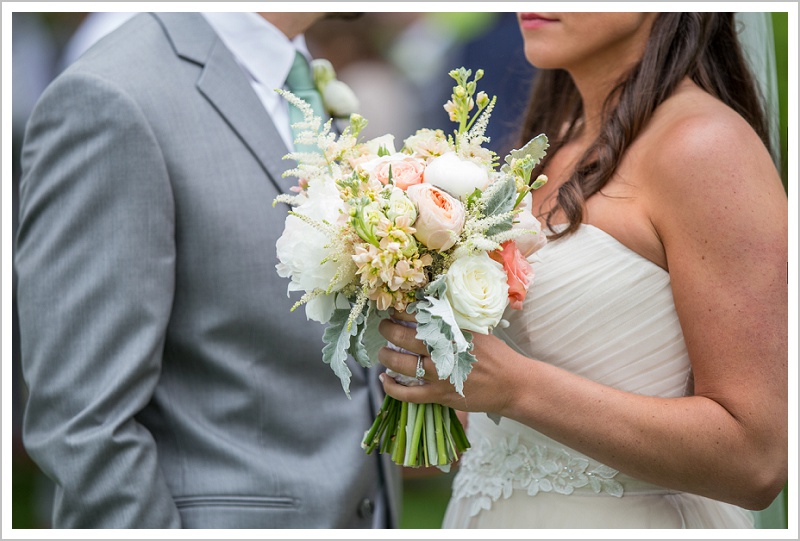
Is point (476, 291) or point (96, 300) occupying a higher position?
point (476, 291)

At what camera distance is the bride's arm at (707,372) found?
186cm

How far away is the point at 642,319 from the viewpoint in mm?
2072

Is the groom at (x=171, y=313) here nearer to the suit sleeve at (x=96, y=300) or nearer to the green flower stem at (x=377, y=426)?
the suit sleeve at (x=96, y=300)

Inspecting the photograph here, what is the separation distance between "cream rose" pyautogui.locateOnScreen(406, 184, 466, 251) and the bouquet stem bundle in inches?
19.7

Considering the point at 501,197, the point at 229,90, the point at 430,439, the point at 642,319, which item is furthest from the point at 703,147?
the point at 229,90

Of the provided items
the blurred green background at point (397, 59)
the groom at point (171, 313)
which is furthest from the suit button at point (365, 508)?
the blurred green background at point (397, 59)

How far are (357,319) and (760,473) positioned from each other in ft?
3.47

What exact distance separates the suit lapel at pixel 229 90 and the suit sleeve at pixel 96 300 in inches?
11.1

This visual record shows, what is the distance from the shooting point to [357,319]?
1.71 metres

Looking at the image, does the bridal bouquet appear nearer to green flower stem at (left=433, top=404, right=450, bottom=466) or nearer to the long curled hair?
green flower stem at (left=433, top=404, right=450, bottom=466)

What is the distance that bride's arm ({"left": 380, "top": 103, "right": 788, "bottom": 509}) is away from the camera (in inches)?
73.2

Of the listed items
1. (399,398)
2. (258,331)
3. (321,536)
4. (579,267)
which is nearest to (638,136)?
(579,267)

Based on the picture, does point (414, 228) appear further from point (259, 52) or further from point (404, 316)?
point (259, 52)

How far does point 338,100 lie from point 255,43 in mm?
395
